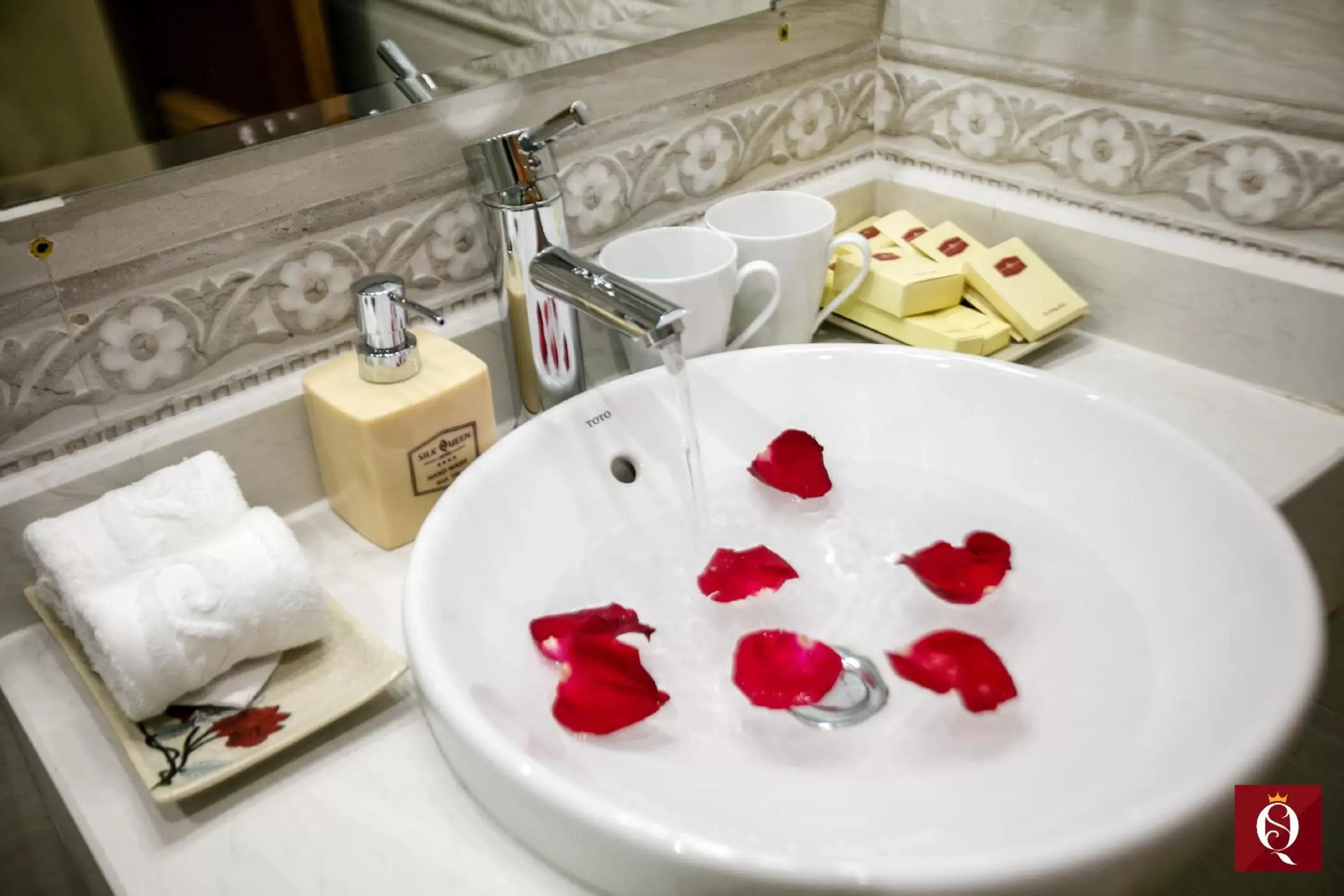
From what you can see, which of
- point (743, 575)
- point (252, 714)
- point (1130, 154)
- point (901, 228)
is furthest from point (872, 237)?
point (252, 714)

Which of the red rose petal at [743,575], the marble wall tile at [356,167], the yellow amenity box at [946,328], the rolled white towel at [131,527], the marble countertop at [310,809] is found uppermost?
the marble wall tile at [356,167]

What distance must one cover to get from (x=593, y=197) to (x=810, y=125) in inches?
10.7

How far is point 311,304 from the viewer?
80cm

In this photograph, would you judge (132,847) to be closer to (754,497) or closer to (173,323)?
(173,323)

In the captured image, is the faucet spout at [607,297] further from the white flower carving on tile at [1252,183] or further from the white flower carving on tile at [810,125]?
the white flower carving on tile at [1252,183]

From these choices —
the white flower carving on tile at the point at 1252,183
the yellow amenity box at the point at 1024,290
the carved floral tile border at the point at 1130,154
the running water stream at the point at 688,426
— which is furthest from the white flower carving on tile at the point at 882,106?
the running water stream at the point at 688,426

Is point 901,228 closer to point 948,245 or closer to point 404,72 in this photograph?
point 948,245

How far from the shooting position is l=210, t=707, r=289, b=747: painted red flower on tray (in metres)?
0.61

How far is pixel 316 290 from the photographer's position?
31.3 inches

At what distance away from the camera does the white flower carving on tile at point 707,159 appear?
989mm

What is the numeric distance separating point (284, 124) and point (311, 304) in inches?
5.2

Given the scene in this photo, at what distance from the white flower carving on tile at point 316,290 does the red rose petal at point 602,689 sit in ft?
1.11

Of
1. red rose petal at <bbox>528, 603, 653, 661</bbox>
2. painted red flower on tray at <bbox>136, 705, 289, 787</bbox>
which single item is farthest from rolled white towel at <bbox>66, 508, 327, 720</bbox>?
red rose petal at <bbox>528, 603, 653, 661</bbox>

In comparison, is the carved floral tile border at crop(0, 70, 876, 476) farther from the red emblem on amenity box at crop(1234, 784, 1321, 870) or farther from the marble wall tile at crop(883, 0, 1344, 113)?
the red emblem on amenity box at crop(1234, 784, 1321, 870)
